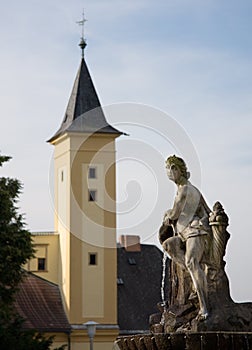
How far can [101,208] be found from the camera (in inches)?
2571

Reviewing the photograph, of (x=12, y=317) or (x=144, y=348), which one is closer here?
(x=144, y=348)

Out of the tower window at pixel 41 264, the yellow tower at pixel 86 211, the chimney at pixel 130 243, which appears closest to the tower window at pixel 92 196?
the yellow tower at pixel 86 211

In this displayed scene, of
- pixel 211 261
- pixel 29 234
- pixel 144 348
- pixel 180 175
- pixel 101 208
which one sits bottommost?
pixel 144 348

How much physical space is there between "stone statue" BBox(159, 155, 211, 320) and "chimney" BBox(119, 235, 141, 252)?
53.8 m

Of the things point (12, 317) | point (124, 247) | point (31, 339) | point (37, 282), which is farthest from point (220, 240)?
point (124, 247)

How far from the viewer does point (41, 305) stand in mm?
62969

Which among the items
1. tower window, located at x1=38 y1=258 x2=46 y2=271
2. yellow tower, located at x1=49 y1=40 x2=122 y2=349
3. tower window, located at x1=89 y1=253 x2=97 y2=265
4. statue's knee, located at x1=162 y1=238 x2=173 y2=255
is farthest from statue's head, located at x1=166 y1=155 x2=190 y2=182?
tower window, located at x1=38 y1=258 x2=46 y2=271

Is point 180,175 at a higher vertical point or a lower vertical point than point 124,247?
lower

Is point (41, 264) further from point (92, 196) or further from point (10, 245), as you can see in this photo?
point (10, 245)

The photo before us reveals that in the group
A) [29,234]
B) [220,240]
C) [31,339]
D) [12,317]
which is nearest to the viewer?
[220,240]

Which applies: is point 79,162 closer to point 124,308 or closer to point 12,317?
point 124,308

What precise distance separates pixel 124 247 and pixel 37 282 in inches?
345

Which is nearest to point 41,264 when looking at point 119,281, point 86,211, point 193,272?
point 86,211

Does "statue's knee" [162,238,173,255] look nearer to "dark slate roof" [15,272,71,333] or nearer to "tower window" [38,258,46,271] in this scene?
"dark slate roof" [15,272,71,333]
